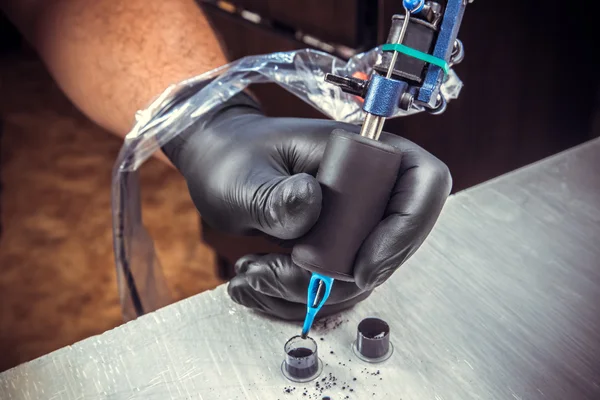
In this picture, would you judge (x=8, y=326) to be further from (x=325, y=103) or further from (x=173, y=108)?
(x=325, y=103)

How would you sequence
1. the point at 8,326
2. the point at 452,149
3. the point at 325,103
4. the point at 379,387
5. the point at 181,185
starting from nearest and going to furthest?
the point at 379,387 → the point at 325,103 → the point at 452,149 → the point at 8,326 → the point at 181,185

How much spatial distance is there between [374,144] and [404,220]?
A: 3.6 inches

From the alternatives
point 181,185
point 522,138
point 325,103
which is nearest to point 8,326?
point 181,185

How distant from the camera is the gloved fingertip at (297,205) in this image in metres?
0.51

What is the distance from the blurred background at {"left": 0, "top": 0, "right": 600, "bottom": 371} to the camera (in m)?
1.18

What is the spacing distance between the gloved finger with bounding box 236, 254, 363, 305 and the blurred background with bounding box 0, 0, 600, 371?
0.59 metres

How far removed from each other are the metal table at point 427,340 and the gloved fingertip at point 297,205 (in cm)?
15

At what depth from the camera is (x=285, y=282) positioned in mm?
622

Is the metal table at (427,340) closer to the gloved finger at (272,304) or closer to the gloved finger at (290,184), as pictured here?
the gloved finger at (272,304)

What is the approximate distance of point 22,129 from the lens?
7.56ft

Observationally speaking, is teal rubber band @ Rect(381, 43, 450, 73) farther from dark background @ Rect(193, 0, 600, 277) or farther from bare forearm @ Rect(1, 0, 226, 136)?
dark background @ Rect(193, 0, 600, 277)

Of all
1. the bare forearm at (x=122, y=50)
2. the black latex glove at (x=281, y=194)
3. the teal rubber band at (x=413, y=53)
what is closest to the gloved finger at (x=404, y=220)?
the black latex glove at (x=281, y=194)

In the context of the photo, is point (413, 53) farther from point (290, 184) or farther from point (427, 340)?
point (427, 340)

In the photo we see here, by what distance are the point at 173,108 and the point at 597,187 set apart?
1.87 ft
